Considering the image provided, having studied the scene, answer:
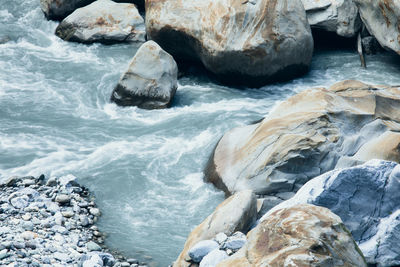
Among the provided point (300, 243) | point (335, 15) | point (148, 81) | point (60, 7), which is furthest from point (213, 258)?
point (60, 7)

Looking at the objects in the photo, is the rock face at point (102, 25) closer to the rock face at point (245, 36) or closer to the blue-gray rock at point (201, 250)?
the rock face at point (245, 36)

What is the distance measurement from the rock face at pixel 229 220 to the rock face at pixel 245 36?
497cm

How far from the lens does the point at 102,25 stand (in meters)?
14.1

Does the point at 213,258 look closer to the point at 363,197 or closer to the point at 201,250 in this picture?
the point at 201,250

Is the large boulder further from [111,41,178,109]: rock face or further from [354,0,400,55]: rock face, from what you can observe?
[354,0,400,55]: rock face

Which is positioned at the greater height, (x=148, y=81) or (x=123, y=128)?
(x=148, y=81)

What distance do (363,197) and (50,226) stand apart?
149 inches

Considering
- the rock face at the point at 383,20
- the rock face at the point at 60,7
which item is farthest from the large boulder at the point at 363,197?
the rock face at the point at 60,7

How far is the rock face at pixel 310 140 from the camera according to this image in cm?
779

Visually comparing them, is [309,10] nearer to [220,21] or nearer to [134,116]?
[220,21]

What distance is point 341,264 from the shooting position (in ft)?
16.7

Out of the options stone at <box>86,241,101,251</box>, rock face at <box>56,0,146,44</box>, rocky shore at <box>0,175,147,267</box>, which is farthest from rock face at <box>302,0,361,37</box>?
stone at <box>86,241,101,251</box>

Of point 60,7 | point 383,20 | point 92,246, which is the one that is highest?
point 383,20

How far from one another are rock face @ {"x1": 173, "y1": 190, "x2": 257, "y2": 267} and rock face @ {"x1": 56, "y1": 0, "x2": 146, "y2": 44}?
26.2 ft
